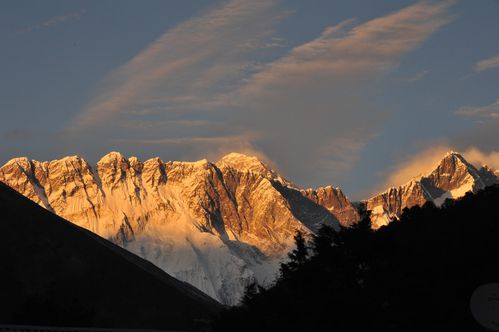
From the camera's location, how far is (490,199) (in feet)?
515

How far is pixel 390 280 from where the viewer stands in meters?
104

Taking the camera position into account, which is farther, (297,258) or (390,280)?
(297,258)

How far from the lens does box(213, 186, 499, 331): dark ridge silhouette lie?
9625cm

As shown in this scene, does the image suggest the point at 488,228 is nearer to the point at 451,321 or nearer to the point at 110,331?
the point at 451,321

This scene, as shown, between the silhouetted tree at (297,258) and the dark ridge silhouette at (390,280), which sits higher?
the silhouetted tree at (297,258)

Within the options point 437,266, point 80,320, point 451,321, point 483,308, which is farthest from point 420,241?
point 483,308

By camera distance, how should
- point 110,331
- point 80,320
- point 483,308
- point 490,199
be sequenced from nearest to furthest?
point 483,308
point 110,331
point 80,320
point 490,199

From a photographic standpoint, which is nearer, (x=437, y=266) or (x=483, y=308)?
(x=483, y=308)

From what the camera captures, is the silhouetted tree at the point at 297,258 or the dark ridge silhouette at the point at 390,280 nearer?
the dark ridge silhouette at the point at 390,280

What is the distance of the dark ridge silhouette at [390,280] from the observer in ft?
316

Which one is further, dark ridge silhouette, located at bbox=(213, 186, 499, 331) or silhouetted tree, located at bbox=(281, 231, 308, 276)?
silhouetted tree, located at bbox=(281, 231, 308, 276)

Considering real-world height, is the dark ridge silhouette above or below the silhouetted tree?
below

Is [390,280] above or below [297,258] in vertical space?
below

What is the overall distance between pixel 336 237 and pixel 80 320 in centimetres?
4788
